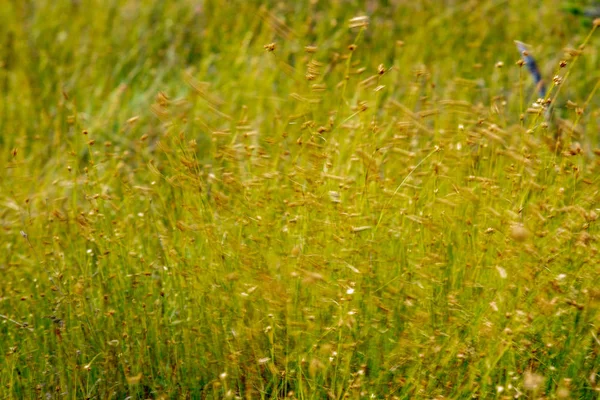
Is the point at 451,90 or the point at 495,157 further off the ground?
the point at 495,157

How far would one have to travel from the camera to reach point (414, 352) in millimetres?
2705

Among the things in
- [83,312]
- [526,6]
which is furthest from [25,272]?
[526,6]

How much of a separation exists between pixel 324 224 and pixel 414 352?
51cm

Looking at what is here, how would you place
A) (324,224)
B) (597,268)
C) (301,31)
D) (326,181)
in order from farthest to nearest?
1. (301,31)
2. (326,181)
3. (324,224)
4. (597,268)

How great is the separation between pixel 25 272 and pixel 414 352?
1.63 meters

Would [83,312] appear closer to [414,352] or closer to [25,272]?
[25,272]

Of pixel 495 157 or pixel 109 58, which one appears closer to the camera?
pixel 495 157

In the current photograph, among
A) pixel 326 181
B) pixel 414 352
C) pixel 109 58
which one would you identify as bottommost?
pixel 109 58

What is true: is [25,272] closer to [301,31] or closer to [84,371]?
[84,371]

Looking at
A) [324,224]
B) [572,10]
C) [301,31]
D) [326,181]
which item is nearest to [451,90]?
[572,10]

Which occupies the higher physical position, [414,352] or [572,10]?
[572,10]

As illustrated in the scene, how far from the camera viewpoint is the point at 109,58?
564 centimetres

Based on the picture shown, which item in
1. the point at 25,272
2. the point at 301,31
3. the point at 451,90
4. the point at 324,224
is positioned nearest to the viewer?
the point at 324,224

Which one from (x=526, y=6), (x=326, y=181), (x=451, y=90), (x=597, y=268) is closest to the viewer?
(x=597, y=268)
